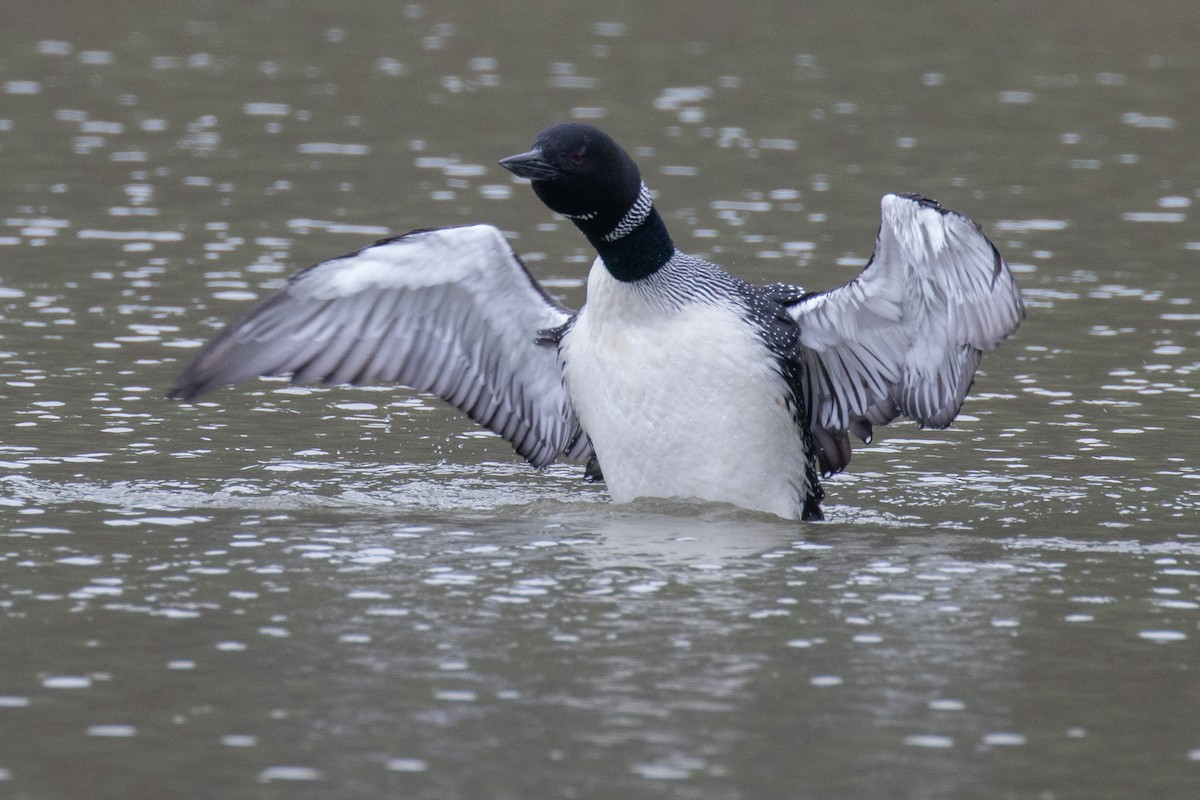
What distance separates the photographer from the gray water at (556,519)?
274 inches

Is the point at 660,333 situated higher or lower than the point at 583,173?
lower

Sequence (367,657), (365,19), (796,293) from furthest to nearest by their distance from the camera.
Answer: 1. (365,19)
2. (796,293)
3. (367,657)

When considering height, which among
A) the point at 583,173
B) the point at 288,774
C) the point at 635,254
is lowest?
the point at 288,774

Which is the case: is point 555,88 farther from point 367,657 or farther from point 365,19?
point 367,657

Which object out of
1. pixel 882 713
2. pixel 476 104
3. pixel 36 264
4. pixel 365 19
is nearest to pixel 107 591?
pixel 882 713

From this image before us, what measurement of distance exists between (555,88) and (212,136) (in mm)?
4571

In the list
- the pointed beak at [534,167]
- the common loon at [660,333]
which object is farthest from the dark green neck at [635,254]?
the pointed beak at [534,167]

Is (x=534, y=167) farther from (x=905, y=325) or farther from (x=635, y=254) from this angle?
(x=905, y=325)

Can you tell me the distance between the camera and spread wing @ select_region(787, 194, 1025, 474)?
9516 millimetres

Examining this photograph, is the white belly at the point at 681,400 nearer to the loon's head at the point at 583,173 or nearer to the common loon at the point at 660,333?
the common loon at the point at 660,333

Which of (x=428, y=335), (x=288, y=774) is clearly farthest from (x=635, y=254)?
(x=288, y=774)

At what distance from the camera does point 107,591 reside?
8.66m

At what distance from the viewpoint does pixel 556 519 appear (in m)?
10.2

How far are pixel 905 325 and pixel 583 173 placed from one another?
171 cm
